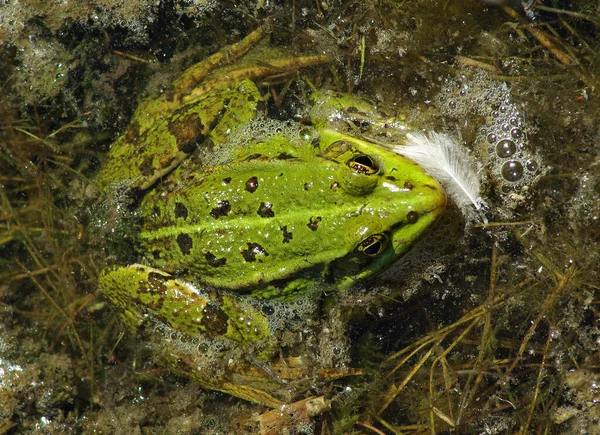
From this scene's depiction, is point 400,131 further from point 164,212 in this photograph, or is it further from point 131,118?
point 131,118

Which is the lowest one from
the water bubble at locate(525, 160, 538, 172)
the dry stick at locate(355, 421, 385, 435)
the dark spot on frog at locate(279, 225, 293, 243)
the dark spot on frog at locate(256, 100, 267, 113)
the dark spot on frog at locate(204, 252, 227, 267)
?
the dry stick at locate(355, 421, 385, 435)

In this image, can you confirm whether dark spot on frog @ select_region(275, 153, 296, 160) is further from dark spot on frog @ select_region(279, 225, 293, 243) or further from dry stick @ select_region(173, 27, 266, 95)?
dry stick @ select_region(173, 27, 266, 95)

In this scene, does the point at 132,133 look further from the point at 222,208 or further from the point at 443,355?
the point at 443,355

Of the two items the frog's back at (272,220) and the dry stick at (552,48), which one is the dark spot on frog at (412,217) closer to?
the frog's back at (272,220)

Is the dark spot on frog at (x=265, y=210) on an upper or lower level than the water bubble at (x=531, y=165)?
lower

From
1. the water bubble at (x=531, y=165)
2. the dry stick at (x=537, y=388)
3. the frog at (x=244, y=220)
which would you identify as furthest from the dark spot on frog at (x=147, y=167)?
the dry stick at (x=537, y=388)

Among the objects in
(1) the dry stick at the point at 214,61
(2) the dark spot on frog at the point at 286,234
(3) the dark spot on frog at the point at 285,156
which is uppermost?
(1) the dry stick at the point at 214,61

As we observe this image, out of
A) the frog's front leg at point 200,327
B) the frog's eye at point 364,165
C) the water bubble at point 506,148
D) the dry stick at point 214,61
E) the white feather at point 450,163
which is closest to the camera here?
the frog's eye at point 364,165

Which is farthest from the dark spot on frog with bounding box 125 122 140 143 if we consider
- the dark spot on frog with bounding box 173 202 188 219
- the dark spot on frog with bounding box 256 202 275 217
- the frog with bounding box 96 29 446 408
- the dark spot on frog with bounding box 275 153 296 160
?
the dark spot on frog with bounding box 256 202 275 217
